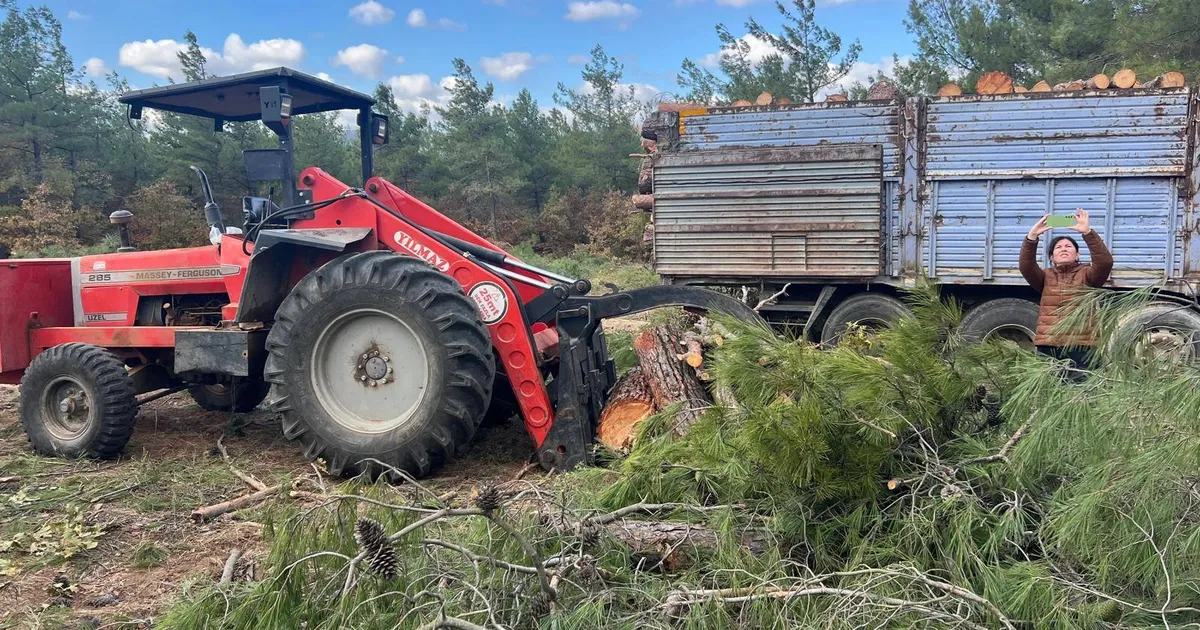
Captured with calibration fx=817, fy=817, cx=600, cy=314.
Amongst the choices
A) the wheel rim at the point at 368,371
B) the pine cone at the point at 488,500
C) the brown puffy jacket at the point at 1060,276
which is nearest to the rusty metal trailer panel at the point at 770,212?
the brown puffy jacket at the point at 1060,276

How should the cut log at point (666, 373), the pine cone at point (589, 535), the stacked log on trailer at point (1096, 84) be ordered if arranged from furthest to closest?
the stacked log on trailer at point (1096, 84) → the cut log at point (666, 373) → the pine cone at point (589, 535)

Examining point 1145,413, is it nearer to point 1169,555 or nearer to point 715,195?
point 1169,555

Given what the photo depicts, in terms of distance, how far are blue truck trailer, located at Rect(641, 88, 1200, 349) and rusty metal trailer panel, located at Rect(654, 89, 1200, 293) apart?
0.01 m

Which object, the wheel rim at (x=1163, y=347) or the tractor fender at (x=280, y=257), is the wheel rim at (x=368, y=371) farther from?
the wheel rim at (x=1163, y=347)

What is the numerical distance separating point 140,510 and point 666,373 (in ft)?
9.93

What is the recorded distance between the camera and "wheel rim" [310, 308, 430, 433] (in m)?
4.64

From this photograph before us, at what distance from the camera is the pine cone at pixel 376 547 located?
227 centimetres

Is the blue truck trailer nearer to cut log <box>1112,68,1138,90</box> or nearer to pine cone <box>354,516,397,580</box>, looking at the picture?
cut log <box>1112,68,1138,90</box>

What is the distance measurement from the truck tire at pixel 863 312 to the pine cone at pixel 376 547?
19.0 ft

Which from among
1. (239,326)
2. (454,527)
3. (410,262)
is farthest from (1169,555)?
(239,326)

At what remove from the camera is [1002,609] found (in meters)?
2.31

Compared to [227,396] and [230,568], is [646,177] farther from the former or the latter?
[230,568]

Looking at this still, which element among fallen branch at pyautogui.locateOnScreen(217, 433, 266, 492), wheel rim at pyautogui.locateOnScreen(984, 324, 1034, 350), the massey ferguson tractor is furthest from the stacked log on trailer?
fallen branch at pyautogui.locateOnScreen(217, 433, 266, 492)

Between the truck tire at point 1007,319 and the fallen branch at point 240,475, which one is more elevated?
the truck tire at point 1007,319
